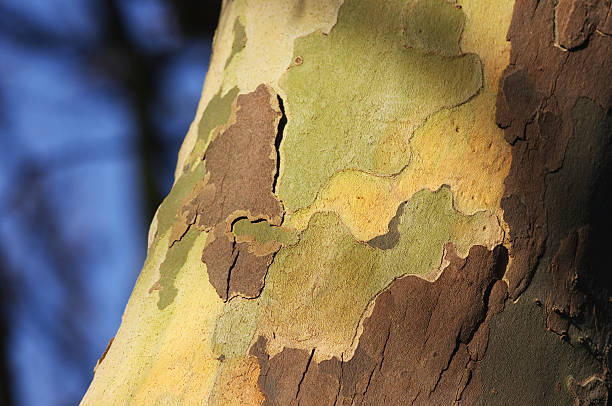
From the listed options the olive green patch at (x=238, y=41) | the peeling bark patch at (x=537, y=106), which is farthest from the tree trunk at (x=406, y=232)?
the olive green patch at (x=238, y=41)

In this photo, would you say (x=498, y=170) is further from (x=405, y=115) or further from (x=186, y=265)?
(x=186, y=265)

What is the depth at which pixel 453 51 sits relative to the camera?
0.70m

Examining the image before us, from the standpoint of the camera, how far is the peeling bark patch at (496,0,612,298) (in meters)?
0.63

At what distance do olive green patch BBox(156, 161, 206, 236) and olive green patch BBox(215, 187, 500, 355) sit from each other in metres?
0.17

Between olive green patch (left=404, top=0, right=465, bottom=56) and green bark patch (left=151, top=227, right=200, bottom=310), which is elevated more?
olive green patch (left=404, top=0, right=465, bottom=56)

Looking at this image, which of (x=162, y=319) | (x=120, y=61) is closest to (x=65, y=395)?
(x=120, y=61)

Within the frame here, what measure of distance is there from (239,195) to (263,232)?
54 mm

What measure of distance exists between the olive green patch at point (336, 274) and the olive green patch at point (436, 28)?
171mm

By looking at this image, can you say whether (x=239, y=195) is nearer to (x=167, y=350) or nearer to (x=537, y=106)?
(x=167, y=350)

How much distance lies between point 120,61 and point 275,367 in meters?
3.49

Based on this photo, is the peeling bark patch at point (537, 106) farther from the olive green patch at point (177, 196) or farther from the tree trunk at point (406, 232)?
the olive green patch at point (177, 196)

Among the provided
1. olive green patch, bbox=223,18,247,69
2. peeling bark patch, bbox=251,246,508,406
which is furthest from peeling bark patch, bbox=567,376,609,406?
olive green patch, bbox=223,18,247,69

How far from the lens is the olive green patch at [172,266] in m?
0.71

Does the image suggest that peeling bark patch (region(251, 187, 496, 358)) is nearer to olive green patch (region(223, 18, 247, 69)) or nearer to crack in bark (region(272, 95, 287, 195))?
crack in bark (region(272, 95, 287, 195))
